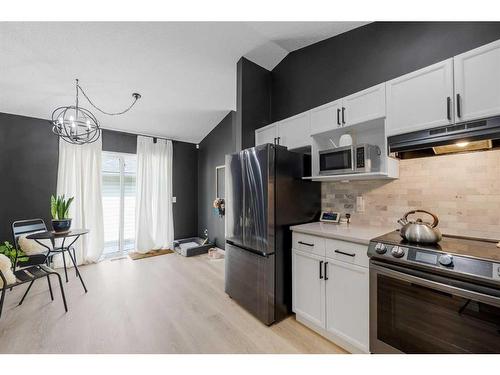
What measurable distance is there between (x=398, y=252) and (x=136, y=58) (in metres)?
3.19

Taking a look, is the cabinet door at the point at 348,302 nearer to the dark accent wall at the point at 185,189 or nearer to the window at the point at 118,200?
the dark accent wall at the point at 185,189

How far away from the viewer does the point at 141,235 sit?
4320 millimetres

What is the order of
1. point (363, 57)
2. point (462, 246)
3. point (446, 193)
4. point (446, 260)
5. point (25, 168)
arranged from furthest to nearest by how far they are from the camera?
point (25, 168) < point (363, 57) < point (446, 193) < point (462, 246) < point (446, 260)

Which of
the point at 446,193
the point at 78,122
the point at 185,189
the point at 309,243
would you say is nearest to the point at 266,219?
the point at 309,243

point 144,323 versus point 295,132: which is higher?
point 295,132

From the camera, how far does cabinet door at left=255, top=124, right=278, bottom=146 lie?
8.65 ft

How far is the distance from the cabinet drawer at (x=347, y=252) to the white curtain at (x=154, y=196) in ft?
12.4

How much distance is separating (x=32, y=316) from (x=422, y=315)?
3.38 metres

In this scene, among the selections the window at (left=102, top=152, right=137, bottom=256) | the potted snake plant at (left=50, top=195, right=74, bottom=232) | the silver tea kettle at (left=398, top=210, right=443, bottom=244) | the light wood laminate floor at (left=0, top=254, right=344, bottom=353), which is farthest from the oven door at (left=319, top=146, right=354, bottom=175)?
the window at (left=102, top=152, right=137, bottom=256)

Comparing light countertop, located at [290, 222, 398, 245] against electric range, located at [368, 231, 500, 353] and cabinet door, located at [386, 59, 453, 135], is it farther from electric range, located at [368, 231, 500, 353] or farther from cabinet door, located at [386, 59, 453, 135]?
cabinet door, located at [386, 59, 453, 135]

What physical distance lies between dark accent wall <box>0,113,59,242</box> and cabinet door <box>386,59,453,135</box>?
4820 millimetres

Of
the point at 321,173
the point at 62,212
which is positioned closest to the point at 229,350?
the point at 321,173

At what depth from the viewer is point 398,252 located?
133cm

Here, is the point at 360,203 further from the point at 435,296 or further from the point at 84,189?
the point at 84,189
